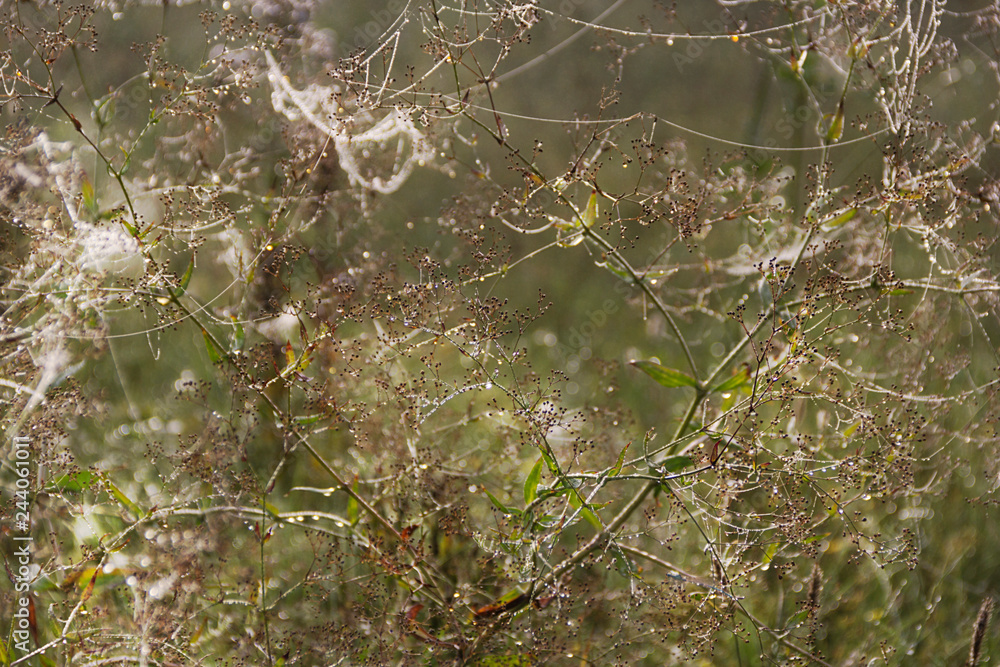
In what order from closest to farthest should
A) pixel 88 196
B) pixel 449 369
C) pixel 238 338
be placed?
pixel 238 338, pixel 88 196, pixel 449 369

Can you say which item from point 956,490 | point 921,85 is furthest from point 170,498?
point 921,85

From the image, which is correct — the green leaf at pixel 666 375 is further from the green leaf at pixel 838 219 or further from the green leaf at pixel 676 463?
the green leaf at pixel 838 219

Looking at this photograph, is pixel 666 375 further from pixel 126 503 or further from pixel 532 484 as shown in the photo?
pixel 126 503

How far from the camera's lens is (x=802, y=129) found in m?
2.73

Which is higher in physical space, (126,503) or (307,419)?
(307,419)

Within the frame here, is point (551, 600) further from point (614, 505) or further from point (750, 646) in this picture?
point (750, 646)

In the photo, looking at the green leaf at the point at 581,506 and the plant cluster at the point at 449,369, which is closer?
the green leaf at the point at 581,506

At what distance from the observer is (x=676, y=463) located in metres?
1.62

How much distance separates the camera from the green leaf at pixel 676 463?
1.61 meters

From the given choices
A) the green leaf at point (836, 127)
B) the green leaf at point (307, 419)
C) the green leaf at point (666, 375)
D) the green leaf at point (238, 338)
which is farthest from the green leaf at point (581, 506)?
the green leaf at point (836, 127)

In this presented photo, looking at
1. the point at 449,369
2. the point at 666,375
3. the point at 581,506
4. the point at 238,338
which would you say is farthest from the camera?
the point at 449,369

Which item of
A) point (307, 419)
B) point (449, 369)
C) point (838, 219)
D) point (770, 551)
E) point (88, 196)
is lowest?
point (770, 551)

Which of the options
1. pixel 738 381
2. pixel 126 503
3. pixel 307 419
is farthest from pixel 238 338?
pixel 738 381

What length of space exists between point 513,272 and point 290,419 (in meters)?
1.44
